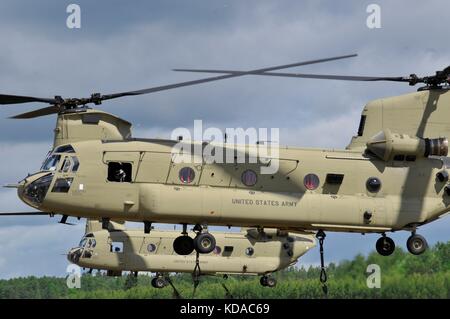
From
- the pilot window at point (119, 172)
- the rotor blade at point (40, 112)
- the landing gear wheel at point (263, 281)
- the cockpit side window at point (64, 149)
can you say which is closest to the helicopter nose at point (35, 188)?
the cockpit side window at point (64, 149)

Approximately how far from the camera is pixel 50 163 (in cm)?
2483

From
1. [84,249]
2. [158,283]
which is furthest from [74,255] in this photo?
[158,283]

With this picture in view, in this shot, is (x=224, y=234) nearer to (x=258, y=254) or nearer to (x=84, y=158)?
(x=258, y=254)

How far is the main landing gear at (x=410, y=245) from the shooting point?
87.6 ft

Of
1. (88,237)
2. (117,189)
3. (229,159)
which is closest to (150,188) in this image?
(117,189)

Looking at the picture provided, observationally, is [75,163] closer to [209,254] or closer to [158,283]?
[209,254]

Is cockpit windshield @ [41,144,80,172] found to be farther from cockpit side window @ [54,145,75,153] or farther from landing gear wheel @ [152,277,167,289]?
landing gear wheel @ [152,277,167,289]

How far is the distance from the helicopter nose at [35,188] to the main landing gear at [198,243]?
13.8ft

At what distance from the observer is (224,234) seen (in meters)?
43.7

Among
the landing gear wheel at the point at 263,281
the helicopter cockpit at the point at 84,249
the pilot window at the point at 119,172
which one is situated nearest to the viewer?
the pilot window at the point at 119,172

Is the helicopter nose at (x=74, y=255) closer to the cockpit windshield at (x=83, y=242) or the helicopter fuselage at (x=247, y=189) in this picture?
the cockpit windshield at (x=83, y=242)

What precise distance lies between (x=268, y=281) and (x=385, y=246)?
1726 cm

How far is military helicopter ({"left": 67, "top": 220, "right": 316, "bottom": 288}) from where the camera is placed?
137 ft

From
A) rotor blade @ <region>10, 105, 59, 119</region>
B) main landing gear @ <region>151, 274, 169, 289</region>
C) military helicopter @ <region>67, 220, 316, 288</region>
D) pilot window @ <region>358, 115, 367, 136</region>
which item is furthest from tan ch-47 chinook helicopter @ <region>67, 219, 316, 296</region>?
pilot window @ <region>358, 115, 367, 136</region>
